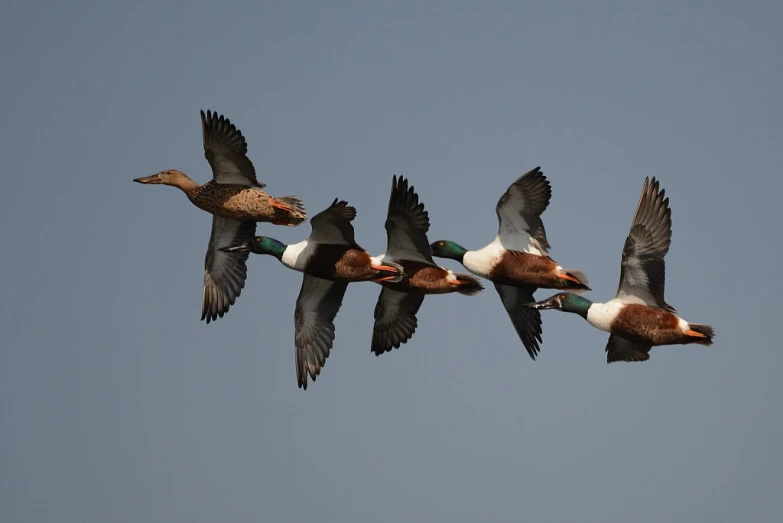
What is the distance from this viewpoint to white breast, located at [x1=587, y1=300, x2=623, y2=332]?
15.4 meters

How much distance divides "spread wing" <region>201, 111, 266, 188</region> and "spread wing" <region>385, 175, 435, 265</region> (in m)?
1.81

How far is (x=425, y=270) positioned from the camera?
1661cm

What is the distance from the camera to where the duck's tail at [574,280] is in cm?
1612

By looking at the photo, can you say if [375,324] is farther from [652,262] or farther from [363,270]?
[652,262]

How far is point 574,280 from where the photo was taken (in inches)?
635

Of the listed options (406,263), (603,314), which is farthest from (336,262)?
(603,314)

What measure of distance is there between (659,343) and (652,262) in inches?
33.9

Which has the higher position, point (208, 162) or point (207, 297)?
point (208, 162)

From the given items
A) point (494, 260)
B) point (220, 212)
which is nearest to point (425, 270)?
point (494, 260)

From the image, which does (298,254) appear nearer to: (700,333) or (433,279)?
(433,279)

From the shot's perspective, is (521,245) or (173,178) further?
(173,178)

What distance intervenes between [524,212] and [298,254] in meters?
2.69

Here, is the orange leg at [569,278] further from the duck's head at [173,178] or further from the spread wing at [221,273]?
the duck's head at [173,178]

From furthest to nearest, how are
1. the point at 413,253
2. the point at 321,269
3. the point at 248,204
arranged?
1. the point at 248,204
2. the point at 413,253
3. the point at 321,269
